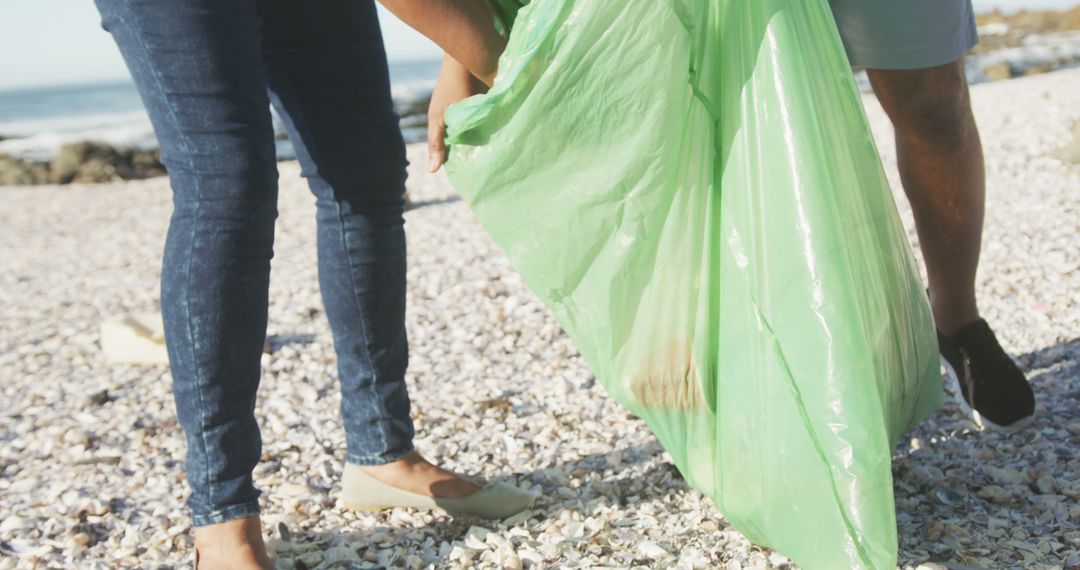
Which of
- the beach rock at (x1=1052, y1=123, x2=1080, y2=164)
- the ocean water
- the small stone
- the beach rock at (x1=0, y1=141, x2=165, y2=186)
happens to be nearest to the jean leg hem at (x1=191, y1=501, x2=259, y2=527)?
the small stone

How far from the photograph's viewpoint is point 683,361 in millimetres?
1562

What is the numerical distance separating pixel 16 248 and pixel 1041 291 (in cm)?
603

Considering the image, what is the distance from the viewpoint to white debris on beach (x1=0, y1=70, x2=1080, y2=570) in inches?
69.9

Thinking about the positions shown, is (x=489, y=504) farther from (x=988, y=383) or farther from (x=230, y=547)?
(x=988, y=383)

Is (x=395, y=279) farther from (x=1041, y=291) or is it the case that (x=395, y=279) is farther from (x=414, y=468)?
(x=1041, y=291)

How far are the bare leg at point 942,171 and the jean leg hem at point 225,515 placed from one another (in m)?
1.38

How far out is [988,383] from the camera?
7.04ft

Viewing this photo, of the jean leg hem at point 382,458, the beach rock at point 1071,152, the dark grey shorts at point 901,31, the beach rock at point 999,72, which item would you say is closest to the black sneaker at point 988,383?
the dark grey shorts at point 901,31

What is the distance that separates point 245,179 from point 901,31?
118cm

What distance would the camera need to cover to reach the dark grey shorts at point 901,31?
6.05ft

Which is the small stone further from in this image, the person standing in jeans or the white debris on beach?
the person standing in jeans

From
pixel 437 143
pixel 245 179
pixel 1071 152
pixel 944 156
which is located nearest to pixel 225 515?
pixel 245 179

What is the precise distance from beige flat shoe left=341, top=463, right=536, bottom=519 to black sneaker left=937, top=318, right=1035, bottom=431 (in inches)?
37.3

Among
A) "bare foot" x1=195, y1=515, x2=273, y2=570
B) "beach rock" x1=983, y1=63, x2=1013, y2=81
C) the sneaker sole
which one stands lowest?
"beach rock" x1=983, y1=63, x2=1013, y2=81
